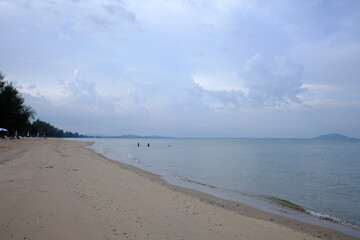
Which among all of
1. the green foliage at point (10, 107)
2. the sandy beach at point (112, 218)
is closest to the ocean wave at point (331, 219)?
the sandy beach at point (112, 218)

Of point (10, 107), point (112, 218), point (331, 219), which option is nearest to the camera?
point (112, 218)

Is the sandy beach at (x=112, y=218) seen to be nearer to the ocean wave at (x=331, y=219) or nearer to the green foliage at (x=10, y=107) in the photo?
the ocean wave at (x=331, y=219)

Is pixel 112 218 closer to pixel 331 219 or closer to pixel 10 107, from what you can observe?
pixel 331 219

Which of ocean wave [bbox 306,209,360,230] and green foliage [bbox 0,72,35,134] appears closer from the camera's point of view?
ocean wave [bbox 306,209,360,230]

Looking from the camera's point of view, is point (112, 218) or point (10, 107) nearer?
point (112, 218)

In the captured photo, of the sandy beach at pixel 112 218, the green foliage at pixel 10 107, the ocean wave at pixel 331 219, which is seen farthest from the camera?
the green foliage at pixel 10 107

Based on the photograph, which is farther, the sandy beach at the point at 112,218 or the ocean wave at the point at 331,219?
the ocean wave at the point at 331,219

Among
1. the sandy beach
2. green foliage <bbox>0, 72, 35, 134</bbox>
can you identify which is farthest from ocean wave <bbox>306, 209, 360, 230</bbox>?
green foliage <bbox>0, 72, 35, 134</bbox>

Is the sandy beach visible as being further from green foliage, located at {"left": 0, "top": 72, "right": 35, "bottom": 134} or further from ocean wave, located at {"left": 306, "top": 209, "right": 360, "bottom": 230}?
green foliage, located at {"left": 0, "top": 72, "right": 35, "bottom": 134}

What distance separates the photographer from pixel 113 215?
7.44 m

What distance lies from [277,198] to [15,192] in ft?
41.2

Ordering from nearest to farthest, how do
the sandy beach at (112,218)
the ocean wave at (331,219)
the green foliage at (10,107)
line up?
1. the sandy beach at (112,218)
2. the ocean wave at (331,219)
3. the green foliage at (10,107)

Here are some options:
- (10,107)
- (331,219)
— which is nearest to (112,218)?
(331,219)

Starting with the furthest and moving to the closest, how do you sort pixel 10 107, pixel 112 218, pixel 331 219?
1. pixel 10 107
2. pixel 331 219
3. pixel 112 218
